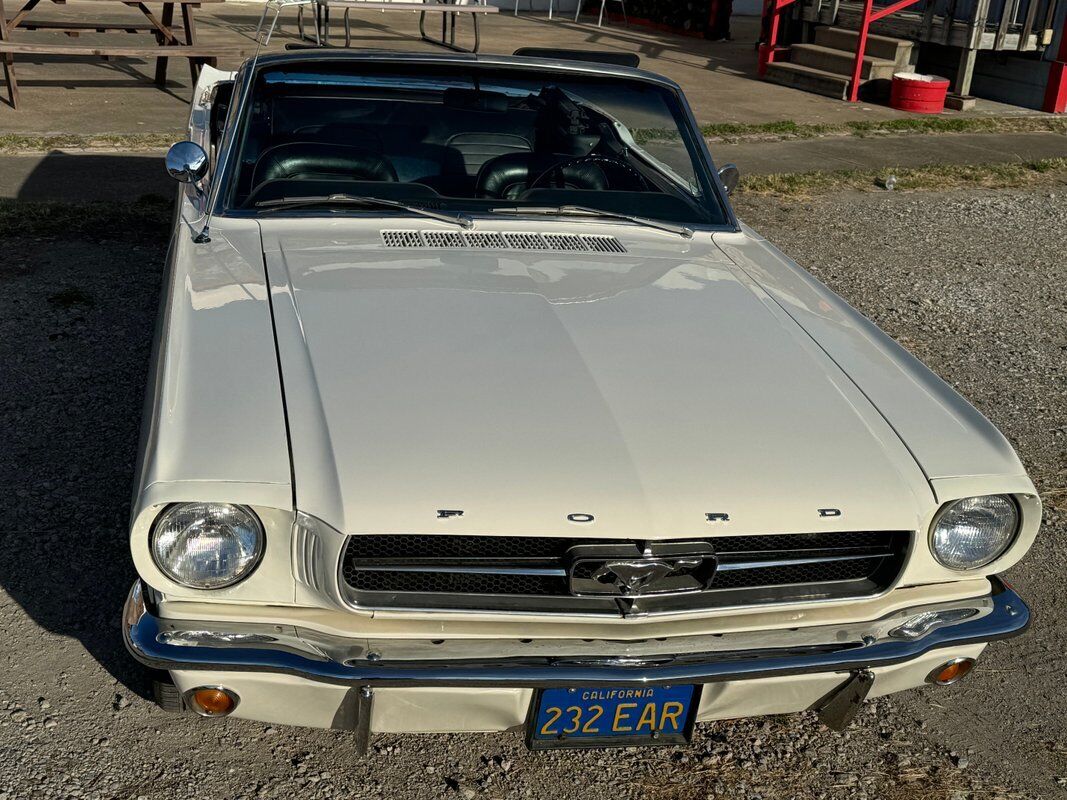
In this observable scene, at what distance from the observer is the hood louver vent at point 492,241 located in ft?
10.7

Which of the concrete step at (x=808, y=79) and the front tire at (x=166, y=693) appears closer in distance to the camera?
the front tire at (x=166, y=693)

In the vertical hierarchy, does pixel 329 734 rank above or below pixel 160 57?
below

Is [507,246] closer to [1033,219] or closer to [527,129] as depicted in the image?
[527,129]

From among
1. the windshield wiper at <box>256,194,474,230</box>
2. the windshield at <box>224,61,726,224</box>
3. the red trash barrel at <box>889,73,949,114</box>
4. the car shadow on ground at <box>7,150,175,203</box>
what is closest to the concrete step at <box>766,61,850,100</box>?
the red trash barrel at <box>889,73,949,114</box>

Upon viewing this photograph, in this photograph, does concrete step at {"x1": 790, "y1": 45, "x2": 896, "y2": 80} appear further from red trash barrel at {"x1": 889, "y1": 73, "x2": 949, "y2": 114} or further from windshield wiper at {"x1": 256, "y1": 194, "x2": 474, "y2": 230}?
windshield wiper at {"x1": 256, "y1": 194, "x2": 474, "y2": 230}

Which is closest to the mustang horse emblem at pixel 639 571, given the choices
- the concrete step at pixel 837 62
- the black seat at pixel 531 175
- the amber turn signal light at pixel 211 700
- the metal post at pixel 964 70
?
the amber turn signal light at pixel 211 700

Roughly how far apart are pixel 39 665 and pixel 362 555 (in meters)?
1.25

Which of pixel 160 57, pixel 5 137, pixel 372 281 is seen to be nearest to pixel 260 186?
pixel 372 281

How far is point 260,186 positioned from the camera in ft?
11.2

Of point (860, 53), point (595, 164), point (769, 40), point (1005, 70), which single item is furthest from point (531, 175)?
point (1005, 70)

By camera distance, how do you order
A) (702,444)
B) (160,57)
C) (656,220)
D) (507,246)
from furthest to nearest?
(160,57), (656,220), (507,246), (702,444)

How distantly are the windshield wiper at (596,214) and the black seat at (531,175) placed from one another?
0.36ft

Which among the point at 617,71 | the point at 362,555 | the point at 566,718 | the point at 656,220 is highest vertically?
the point at 617,71

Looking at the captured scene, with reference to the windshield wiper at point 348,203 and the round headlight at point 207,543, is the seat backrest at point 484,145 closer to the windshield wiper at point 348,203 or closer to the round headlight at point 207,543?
the windshield wiper at point 348,203
